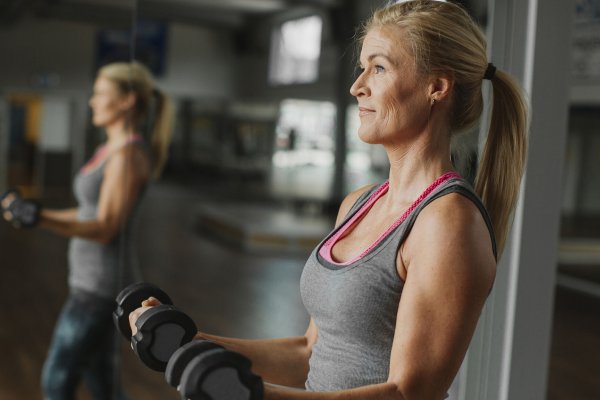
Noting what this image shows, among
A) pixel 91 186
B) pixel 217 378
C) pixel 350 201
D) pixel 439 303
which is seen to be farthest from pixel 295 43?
pixel 217 378

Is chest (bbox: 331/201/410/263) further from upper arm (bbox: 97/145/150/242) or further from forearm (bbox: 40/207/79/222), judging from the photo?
forearm (bbox: 40/207/79/222)

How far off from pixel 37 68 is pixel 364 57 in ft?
37.9

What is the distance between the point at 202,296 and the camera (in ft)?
7.75

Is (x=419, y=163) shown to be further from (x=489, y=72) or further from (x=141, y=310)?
(x=141, y=310)

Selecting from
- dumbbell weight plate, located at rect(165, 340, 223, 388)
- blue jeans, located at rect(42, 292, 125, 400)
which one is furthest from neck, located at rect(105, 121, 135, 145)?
dumbbell weight plate, located at rect(165, 340, 223, 388)

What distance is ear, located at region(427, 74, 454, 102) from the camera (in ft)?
3.45

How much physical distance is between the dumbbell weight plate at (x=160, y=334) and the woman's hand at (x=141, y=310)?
0.05 meters

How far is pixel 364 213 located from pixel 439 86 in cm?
22

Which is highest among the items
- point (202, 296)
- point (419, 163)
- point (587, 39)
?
point (587, 39)

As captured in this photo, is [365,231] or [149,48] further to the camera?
[149,48]

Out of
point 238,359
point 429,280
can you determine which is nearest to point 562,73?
point 429,280

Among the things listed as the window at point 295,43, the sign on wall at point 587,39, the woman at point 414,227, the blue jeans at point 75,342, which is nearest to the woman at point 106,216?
the blue jeans at point 75,342

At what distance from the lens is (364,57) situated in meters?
1.09

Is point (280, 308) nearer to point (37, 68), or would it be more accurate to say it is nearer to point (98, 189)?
point (98, 189)
